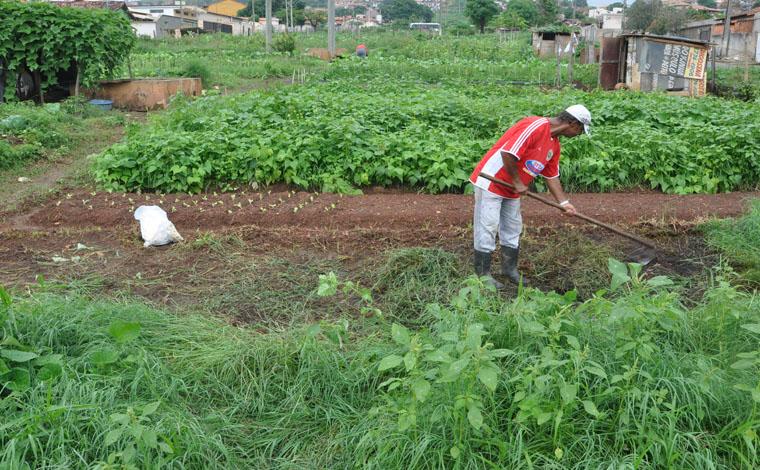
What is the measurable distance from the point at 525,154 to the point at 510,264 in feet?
3.11

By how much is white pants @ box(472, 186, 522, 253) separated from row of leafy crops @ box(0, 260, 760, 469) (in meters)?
1.23

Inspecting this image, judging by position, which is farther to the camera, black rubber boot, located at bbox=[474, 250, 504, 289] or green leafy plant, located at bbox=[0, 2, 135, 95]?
green leafy plant, located at bbox=[0, 2, 135, 95]

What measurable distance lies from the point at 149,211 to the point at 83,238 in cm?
68

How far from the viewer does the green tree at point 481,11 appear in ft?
188

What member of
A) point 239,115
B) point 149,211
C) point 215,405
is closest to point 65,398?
point 215,405

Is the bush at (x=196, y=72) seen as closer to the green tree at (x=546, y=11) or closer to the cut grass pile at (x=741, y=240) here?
the cut grass pile at (x=741, y=240)

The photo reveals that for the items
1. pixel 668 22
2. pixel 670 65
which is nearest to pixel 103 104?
pixel 670 65

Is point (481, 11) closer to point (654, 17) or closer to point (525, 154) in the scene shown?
point (654, 17)

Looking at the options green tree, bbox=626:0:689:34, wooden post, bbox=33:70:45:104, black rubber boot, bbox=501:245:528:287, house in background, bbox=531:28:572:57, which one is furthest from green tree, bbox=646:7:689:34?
black rubber boot, bbox=501:245:528:287

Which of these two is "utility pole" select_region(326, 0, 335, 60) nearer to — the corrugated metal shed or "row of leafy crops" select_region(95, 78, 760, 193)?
the corrugated metal shed

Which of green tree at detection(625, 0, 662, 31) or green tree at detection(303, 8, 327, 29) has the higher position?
green tree at detection(303, 8, 327, 29)

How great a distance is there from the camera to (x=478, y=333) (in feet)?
10.0

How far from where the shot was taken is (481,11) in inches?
2250

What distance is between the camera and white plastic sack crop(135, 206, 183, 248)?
6.16 meters
